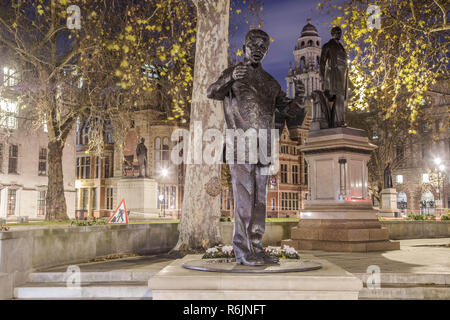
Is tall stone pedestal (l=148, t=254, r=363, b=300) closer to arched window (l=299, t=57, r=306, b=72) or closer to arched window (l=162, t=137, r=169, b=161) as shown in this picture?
arched window (l=162, t=137, r=169, b=161)

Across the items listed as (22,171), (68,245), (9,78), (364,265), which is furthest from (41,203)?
(364,265)

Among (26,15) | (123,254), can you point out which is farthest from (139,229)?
(26,15)

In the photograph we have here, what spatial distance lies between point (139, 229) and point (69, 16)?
898 cm

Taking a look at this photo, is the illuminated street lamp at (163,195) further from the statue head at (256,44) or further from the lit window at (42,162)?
the statue head at (256,44)

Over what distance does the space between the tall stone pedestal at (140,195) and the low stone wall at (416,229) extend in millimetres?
10506

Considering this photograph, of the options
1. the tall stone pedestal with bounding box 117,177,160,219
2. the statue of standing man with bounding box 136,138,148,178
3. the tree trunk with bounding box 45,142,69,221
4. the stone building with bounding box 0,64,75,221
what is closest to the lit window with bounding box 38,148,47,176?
the stone building with bounding box 0,64,75,221

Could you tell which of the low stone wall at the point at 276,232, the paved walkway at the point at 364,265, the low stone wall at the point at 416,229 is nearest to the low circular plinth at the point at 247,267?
the paved walkway at the point at 364,265

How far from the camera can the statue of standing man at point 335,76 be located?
12883mm

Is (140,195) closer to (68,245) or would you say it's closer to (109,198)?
(68,245)

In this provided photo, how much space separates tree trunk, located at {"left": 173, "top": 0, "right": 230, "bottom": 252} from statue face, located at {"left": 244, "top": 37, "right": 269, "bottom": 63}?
5.16 m

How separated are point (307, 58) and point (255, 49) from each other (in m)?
101

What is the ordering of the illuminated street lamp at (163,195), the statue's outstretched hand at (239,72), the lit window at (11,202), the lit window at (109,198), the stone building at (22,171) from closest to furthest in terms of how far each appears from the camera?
the statue's outstretched hand at (239,72) → the stone building at (22,171) → the lit window at (11,202) → the illuminated street lamp at (163,195) → the lit window at (109,198)

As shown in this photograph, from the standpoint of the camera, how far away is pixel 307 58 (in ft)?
340

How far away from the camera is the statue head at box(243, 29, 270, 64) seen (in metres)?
5.95
